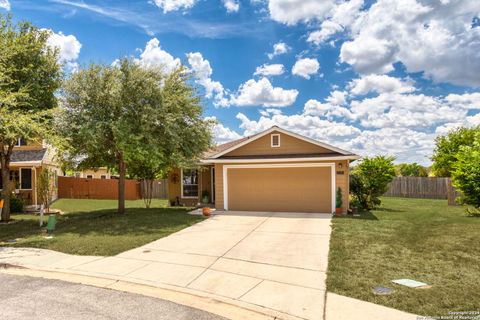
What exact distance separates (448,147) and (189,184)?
2370 cm

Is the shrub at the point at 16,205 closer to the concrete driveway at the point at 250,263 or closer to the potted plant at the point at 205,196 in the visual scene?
the potted plant at the point at 205,196

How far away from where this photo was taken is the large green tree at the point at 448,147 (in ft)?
93.1

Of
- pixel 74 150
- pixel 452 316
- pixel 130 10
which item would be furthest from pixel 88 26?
pixel 452 316

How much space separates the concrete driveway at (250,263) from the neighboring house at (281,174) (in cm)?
354

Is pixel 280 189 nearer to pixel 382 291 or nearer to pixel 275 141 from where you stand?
pixel 275 141

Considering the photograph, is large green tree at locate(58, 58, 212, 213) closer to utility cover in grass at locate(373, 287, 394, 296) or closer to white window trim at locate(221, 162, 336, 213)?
white window trim at locate(221, 162, 336, 213)

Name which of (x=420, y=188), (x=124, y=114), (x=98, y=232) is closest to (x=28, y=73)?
(x=124, y=114)

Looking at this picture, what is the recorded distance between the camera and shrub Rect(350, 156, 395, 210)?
17641 millimetres

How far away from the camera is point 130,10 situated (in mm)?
13922

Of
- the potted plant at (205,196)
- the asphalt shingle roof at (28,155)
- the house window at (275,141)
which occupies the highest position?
the house window at (275,141)

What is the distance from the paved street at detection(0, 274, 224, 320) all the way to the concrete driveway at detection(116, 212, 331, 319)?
857 mm

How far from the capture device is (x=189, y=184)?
20.7 meters

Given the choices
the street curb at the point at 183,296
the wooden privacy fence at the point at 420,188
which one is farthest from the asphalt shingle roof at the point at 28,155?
the wooden privacy fence at the point at 420,188

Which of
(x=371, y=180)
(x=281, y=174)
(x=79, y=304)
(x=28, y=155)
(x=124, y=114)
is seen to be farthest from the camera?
Answer: (x=28, y=155)
